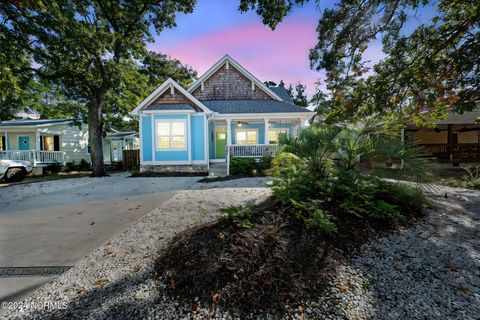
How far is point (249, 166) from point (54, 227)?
814cm

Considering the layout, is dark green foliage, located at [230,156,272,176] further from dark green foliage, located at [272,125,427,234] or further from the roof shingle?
dark green foliage, located at [272,125,427,234]

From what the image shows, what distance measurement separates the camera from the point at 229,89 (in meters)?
15.7

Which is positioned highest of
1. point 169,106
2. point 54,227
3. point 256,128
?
point 169,106

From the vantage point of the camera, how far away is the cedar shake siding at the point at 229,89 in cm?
1564

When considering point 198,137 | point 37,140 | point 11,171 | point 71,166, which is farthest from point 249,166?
point 37,140

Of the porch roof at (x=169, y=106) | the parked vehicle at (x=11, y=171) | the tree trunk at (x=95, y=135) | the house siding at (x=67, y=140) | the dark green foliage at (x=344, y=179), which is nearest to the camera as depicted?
the dark green foliage at (x=344, y=179)

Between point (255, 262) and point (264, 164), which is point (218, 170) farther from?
point (255, 262)

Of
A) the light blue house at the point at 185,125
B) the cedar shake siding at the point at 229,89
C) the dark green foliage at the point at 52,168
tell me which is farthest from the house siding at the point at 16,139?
the cedar shake siding at the point at 229,89

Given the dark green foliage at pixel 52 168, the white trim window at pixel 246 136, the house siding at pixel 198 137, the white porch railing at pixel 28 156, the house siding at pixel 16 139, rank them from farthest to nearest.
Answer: the house siding at pixel 16 139 → the dark green foliage at pixel 52 168 → the white porch railing at pixel 28 156 → the white trim window at pixel 246 136 → the house siding at pixel 198 137

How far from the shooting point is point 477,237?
3.07m

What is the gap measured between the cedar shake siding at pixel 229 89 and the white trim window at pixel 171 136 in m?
4.57

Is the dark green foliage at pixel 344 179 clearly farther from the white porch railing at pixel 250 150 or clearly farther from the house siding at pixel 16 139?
the house siding at pixel 16 139

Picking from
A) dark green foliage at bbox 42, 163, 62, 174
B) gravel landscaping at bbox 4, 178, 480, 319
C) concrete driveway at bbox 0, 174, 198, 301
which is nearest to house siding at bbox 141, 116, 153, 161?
concrete driveway at bbox 0, 174, 198, 301

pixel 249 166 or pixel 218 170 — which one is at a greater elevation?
pixel 249 166
